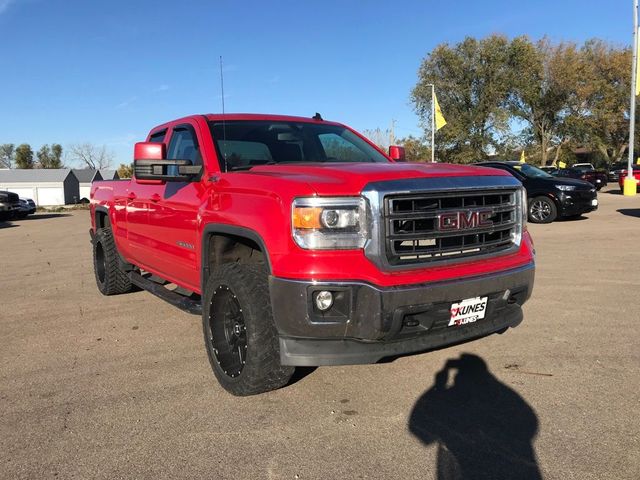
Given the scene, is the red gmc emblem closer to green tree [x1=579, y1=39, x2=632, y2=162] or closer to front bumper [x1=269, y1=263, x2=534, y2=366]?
front bumper [x1=269, y1=263, x2=534, y2=366]

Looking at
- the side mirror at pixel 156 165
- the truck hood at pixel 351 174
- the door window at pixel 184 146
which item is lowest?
the truck hood at pixel 351 174

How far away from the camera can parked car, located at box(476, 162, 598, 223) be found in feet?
43.3

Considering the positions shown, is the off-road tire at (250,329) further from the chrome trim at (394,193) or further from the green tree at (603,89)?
the green tree at (603,89)

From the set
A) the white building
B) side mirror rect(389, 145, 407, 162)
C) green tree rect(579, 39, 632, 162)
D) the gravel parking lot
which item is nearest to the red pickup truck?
the gravel parking lot

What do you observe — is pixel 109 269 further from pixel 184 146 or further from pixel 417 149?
pixel 417 149

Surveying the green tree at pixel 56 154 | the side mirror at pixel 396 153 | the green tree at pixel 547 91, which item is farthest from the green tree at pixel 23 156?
the side mirror at pixel 396 153

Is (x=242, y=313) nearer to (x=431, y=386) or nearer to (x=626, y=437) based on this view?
(x=431, y=386)

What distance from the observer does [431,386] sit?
362 centimetres

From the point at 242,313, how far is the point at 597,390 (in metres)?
2.38

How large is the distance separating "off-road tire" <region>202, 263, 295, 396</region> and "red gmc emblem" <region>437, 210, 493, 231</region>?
1.16 m

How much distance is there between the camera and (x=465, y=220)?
10.7ft

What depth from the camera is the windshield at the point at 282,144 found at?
167 inches

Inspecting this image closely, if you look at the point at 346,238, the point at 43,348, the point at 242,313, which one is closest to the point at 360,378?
the point at 242,313

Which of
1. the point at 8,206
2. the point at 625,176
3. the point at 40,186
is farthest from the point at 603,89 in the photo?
the point at 40,186
